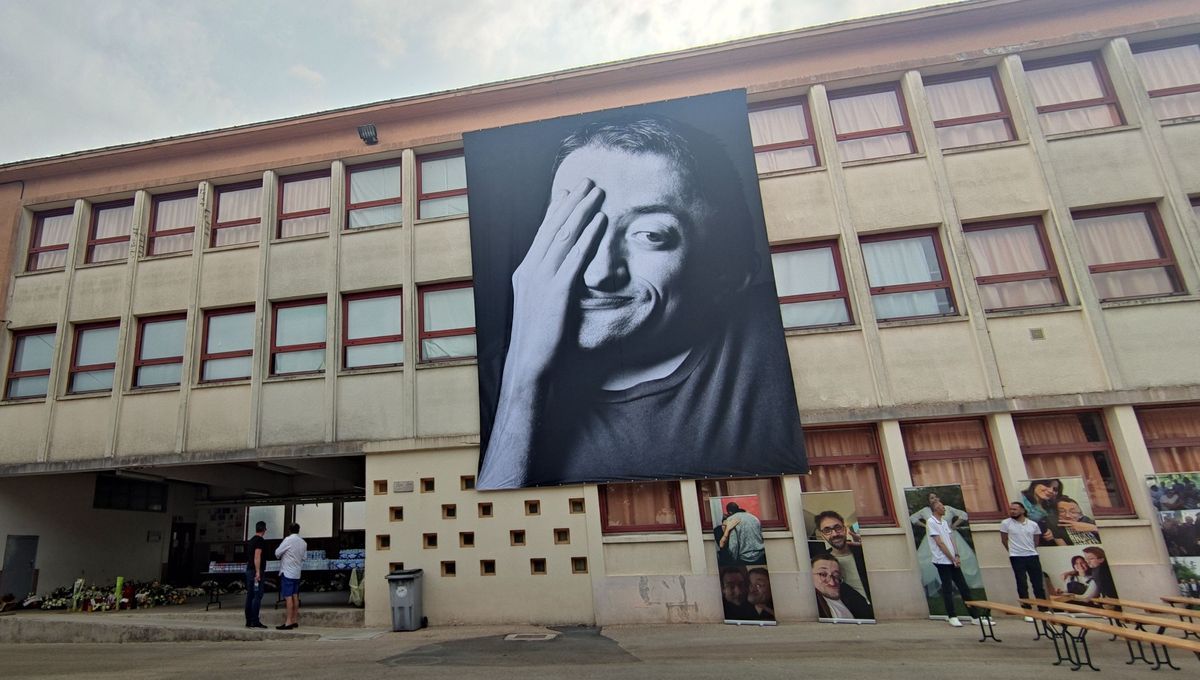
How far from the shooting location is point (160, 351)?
1336 cm

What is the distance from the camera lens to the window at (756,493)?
10.6 m

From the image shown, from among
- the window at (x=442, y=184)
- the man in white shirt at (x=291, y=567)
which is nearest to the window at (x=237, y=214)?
the window at (x=442, y=184)

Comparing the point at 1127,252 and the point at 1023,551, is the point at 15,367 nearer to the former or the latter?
the point at 1023,551

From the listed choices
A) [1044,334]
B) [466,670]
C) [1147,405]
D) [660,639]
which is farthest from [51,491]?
[1147,405]

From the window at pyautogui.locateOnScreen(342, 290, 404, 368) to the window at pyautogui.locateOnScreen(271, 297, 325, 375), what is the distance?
577 millimetres

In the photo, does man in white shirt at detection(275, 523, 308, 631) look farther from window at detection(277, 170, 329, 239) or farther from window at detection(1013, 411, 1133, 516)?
window at detection(1013, 411, 1133, 516)

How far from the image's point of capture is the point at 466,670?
24.0ft

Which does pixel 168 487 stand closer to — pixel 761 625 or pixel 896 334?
pixel 761 625

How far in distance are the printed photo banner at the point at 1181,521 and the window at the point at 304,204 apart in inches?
646

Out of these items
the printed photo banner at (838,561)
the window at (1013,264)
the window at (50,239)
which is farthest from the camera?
the window at (50,239)

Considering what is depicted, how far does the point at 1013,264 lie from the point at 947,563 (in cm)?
597

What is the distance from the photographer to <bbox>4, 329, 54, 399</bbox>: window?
13.4m

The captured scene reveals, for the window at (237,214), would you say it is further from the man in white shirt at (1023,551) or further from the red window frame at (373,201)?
the man in white shirt at (1023,551)

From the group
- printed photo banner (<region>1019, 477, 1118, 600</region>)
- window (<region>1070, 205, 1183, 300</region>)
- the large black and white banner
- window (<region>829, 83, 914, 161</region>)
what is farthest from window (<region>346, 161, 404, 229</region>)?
window (<region>1070, 205, 1183, 300</region>)
